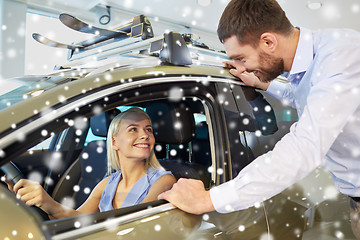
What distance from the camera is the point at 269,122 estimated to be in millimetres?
1615

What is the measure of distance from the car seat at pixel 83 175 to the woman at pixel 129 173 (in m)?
0.28

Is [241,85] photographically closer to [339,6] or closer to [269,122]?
[269,122]

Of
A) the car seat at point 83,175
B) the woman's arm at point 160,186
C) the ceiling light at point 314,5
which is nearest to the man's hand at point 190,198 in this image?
the woman's arm at point 160,186

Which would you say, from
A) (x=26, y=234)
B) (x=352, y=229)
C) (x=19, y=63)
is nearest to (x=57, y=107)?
(x=26, y=234)

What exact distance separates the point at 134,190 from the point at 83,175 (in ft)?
2.06

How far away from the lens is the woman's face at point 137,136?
161 cm

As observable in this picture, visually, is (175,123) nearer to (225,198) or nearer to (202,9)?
(225,198)

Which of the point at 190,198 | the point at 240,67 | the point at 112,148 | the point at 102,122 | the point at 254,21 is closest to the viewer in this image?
the point at 190,198

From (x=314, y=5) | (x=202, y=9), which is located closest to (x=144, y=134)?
(x=202, y=9)

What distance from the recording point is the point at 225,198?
45.4 inches

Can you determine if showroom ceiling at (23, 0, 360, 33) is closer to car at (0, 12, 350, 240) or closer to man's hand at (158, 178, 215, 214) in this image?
car at (0, 12, 350, 240)

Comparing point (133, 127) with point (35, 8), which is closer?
point (133, 127)

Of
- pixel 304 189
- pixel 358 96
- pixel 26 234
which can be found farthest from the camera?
pixel 304 189

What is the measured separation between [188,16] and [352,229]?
6.80m
